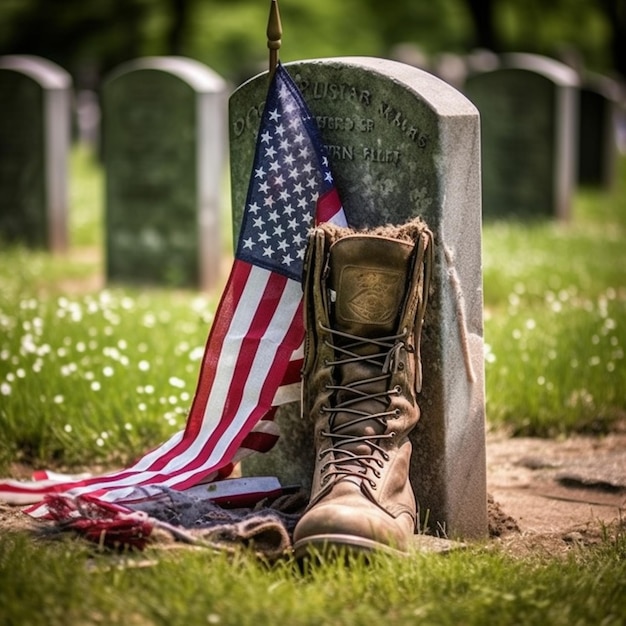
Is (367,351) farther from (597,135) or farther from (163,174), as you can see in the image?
(597,135)

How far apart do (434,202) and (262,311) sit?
0.72m

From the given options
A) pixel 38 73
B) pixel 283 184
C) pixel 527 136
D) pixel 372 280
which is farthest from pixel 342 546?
pixel 527 136

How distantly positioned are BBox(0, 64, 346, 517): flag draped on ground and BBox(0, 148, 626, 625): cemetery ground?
633mm

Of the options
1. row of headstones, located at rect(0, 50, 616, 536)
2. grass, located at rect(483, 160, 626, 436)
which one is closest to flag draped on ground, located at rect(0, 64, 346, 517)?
row of headstones, located at rect(0, 50, 616, 536)

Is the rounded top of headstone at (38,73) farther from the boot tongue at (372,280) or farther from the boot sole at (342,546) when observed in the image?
the boot sole at (342,546)

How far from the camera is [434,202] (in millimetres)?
3879

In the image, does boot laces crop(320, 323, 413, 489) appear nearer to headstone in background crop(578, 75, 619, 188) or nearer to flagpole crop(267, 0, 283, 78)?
flagpole crop(267, 0, 283, 78)

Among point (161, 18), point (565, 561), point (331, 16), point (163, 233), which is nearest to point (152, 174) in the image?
point (163, 233)

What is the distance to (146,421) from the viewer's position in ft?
17.6

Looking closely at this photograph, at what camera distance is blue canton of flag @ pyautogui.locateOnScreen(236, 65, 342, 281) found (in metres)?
4.13

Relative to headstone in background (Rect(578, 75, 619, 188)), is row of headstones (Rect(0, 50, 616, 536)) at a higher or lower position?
lower

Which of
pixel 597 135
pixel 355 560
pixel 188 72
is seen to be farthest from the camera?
pixel 597 135

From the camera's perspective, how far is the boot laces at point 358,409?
369 centimetres

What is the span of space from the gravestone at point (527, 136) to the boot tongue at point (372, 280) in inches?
368
